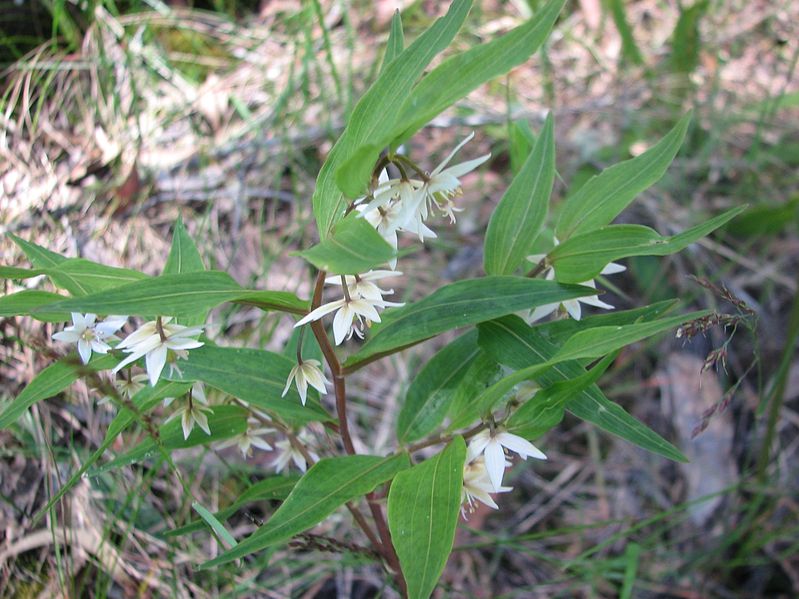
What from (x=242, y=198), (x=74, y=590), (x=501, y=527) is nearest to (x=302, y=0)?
(x=242, y=198)

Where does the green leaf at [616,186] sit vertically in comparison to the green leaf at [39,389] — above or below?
above

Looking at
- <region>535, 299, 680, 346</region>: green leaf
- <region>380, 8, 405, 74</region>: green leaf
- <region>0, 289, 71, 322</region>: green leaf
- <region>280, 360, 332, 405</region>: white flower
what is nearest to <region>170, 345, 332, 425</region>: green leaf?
<region>280, 360, 332, 405</region>: white flower

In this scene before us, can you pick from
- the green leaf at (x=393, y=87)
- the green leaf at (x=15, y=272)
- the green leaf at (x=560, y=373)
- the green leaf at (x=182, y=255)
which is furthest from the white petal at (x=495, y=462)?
the green leaf at (x=15, y=272)

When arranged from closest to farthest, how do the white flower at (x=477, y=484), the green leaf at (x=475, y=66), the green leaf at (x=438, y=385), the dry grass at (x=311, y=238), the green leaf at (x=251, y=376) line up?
the green leaf at (x=475, y=66)
the green leaf at (x=251, y=376)
the white flower at (x=477, y=484)
the green leaf at (x=438, y=385)
the dry grass at (x=311, y=238)

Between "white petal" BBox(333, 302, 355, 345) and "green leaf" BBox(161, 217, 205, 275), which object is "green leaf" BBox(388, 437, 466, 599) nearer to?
"white petal" BBox(333, 302, 355, 345)

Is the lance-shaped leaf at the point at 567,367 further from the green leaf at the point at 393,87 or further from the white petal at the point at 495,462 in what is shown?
the green leaf at the point at 393,87

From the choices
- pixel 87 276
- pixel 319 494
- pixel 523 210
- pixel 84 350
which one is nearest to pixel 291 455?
pixel 319 494

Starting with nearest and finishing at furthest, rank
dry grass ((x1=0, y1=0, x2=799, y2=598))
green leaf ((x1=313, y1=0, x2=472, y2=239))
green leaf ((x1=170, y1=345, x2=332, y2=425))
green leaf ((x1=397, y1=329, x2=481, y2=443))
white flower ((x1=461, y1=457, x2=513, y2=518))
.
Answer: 1. green leaf ((x1=313, y1=0, x2=472, y2=239))
2. green leaf ((x1=170, y1=345, x2=332, y2=425))
3. white flower ((x1=461, y1=457, x2=513, y2=518))
4. green leaf ((x1=397, y1=329, x2=481, y2=443))
5. dry grass ((x1=0, y1=0, x2=799, y2=598))
